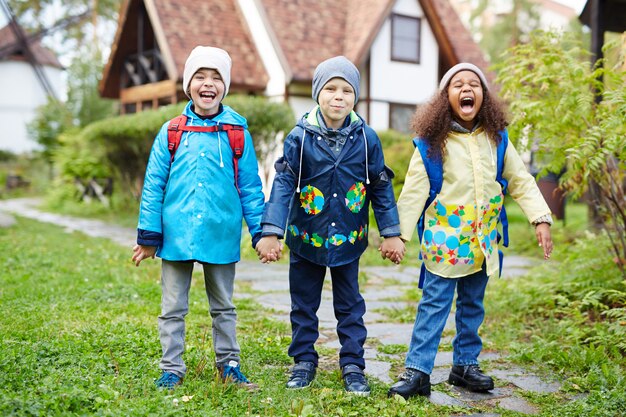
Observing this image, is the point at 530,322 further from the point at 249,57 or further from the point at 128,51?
the point at 128,51

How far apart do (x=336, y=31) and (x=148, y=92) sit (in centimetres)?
494

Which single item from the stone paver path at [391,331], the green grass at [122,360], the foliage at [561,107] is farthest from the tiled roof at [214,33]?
the foliage at [561,107]

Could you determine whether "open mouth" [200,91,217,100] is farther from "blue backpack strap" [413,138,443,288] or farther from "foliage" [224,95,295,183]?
"foliage" [224,95,295,183]

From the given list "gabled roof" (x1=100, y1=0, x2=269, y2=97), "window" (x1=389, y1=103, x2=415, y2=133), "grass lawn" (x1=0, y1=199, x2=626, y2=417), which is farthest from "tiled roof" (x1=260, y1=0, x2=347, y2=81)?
"grass lawn" (x1=0, y1=199, x2=626, y2=417)

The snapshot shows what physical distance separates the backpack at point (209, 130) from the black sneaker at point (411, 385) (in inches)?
49.9

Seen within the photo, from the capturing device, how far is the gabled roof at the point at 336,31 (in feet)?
49.9

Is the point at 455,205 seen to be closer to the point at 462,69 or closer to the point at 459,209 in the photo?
the point at 459,209

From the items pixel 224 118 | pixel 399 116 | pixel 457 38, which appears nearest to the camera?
pixel 224 118

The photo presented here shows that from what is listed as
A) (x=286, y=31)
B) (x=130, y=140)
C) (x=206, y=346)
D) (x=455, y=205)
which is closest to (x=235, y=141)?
(x=455, y=205)

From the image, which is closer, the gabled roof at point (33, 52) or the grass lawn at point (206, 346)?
the grass lawn at point (206, 346)

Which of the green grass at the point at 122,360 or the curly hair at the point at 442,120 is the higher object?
the curly hair at the point at 442,120

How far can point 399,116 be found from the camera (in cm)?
1723

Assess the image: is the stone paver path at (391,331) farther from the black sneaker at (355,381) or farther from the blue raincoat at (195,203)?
the blue raincoat at (195,203)

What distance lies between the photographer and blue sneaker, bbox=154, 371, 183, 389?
325cm
